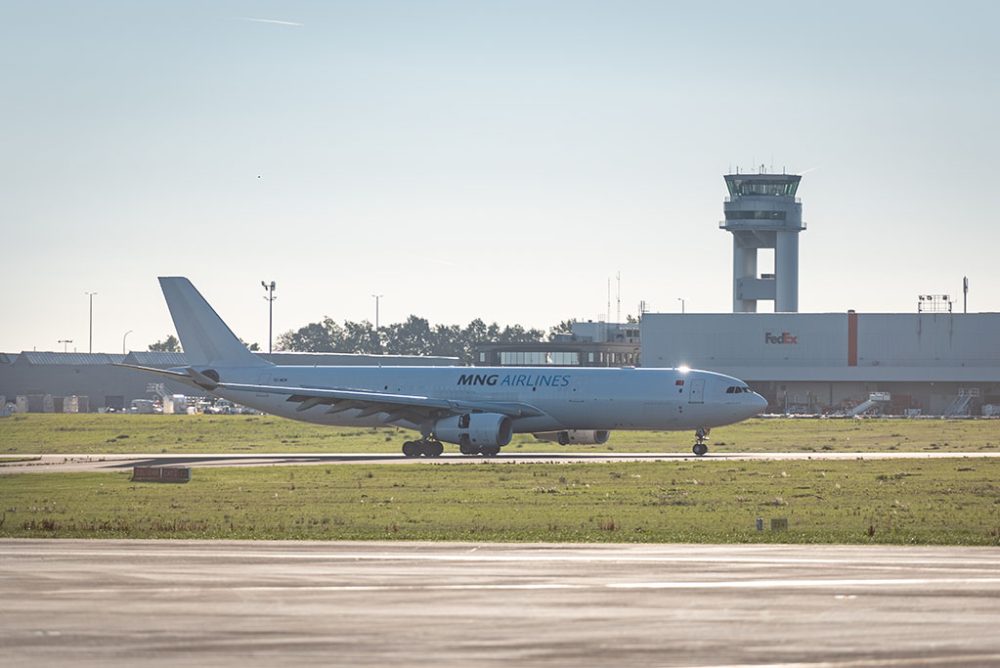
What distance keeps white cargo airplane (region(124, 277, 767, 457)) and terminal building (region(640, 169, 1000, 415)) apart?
79.8 metres

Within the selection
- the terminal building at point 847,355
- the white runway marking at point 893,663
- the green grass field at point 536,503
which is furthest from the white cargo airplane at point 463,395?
the terminal building at point 847,355

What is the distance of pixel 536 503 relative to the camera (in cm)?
4212

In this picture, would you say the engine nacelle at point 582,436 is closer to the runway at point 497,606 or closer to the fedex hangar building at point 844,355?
the runway at point 497,606

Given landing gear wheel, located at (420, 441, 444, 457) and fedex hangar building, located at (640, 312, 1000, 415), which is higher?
fedex hangar building, located at (640, 312, 1000, 415)

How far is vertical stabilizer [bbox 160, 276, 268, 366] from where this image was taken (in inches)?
3093

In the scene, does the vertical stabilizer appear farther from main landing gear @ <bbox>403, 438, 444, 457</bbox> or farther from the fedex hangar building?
the fedex hangar building

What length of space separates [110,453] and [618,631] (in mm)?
60956

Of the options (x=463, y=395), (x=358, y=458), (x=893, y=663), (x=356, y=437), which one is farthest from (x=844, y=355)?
(x=893, y=663)

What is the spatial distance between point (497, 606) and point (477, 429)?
48670mm

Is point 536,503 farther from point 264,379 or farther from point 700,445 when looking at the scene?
point 264,379

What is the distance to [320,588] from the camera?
2278 centimetres

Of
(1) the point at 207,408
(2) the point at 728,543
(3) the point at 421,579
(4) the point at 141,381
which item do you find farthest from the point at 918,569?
(4) the point at 141,381

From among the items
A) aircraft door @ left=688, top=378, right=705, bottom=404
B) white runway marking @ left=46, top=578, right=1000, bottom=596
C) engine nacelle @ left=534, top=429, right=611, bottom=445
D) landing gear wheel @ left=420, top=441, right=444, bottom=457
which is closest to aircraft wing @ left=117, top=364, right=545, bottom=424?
landing gear wheel @ left=420, top=441, right=444, bottom=457

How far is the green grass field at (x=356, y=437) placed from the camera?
79438 millimetres
